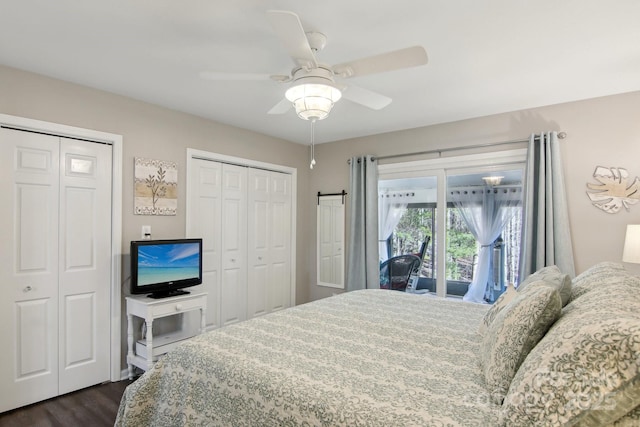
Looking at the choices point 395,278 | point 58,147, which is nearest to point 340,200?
point 395,278

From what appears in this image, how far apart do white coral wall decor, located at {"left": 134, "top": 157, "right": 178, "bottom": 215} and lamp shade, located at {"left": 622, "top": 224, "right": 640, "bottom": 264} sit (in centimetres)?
392

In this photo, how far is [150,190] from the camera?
346 cm

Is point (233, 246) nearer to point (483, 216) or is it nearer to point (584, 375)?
point (483, 216)

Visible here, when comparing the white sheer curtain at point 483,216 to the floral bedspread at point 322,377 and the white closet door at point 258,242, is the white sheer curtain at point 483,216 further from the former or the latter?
the white closet door at point 258,242

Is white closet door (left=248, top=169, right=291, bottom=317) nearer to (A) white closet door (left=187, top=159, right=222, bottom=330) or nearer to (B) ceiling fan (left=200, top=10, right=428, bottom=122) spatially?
(A) white closet door (left=187, top=159, right=222, bottom=330)

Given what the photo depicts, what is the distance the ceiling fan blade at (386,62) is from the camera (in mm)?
1789

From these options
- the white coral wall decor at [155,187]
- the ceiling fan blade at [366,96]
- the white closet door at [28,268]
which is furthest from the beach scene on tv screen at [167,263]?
the ceiling fan blade at [366,96]

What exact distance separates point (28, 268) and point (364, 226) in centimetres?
335

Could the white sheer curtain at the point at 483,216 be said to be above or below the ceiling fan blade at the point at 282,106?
below

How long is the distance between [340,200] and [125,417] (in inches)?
140

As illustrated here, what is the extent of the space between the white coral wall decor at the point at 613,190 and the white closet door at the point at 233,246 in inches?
141

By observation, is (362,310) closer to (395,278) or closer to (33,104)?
(395,278)

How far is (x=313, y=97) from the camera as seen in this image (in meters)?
2.07

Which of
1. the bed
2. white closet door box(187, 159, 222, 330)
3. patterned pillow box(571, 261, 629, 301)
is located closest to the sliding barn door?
white closet door box(187, 159, 222, 330)
